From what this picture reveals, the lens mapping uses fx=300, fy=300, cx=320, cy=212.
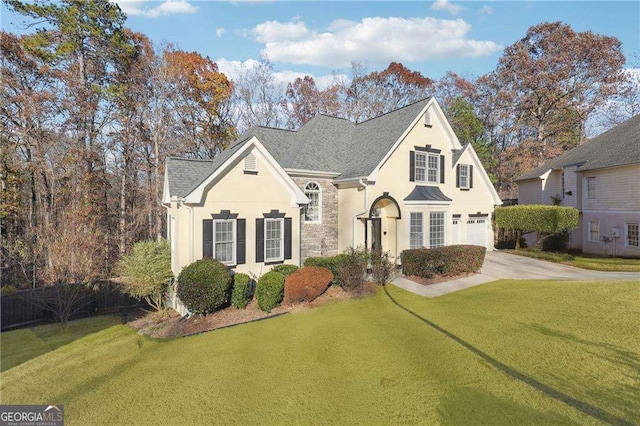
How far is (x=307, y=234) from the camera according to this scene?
16.7 metres

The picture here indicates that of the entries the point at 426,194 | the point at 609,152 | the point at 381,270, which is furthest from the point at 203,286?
the point at 609,152

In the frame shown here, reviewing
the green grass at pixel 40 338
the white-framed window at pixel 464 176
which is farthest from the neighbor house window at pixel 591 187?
the green grass at pixel 40 338

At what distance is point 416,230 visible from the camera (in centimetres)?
Answer: 1642

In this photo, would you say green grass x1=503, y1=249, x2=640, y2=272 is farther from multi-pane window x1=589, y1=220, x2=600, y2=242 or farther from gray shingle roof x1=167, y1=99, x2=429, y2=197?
gray shingle roof x1=167, y1=99, x2=429, y2=197

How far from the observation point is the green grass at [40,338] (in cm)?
993

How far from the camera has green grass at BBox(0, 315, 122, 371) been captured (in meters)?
9.93

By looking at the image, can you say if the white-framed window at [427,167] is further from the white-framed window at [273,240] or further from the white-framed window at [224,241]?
the white-framed window at [224,241]

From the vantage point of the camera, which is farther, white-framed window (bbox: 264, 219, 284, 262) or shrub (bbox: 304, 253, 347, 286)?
white-framed window (bbox: 264, 219, 284, 262)

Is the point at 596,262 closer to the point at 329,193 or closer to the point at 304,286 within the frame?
the point at 329,193

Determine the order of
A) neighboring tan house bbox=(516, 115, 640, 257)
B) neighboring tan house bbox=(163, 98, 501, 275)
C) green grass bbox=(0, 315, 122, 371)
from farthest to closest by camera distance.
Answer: neighboring tan house bbox=(516, 115, 640, 257), neighboring tan house bbox=(163, 98, 501, 275), green grass bbox=(0, 315, 122, 371)

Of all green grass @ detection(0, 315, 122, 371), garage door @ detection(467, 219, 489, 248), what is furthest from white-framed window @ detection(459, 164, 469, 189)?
green grass @ detection(0, 315, 122, 371)

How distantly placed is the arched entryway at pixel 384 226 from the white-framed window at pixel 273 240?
15.9 feet

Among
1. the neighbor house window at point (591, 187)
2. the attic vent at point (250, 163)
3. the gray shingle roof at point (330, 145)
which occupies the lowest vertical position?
the neighbor house window at point (591, 187)

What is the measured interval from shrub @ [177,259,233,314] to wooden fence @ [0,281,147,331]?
739cm
